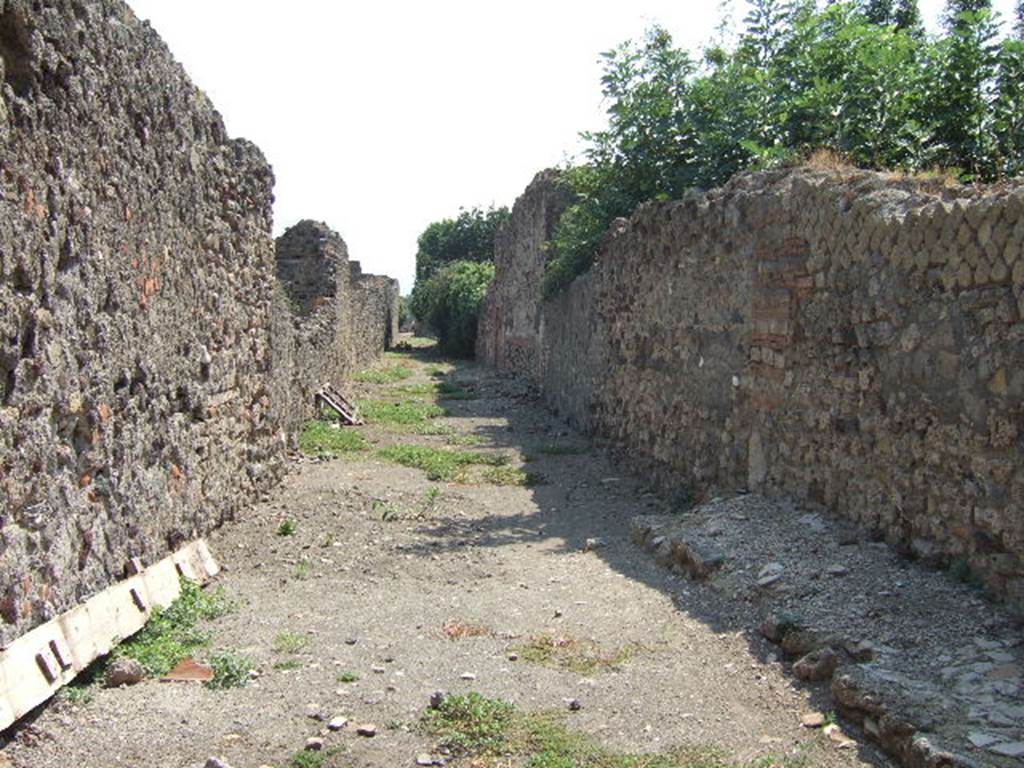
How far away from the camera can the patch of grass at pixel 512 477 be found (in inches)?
395

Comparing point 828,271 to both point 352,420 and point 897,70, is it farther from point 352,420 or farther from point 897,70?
point 352,420

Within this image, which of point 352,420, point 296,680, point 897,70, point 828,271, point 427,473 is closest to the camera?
point 296,680

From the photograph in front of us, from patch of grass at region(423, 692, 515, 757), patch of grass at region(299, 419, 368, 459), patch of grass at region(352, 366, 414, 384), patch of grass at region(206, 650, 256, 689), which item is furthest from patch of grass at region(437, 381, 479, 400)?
patch of grass at region(423, 692, 515, 757)

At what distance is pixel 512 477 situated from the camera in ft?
33.7

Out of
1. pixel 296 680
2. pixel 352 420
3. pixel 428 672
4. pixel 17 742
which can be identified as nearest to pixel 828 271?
pixel 428 672

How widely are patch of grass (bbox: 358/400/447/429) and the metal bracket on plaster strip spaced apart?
8941mm

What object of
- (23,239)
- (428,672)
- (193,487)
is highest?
(23,239)

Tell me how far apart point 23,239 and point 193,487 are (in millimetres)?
2834

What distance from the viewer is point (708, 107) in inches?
431

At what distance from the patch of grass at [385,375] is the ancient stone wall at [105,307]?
1430 cm

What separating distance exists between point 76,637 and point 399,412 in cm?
1167

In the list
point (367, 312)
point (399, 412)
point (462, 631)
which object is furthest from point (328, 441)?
point (367, 312)

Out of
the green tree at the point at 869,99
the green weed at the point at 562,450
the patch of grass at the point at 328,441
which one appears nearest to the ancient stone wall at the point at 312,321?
the patch of grass at the point at 328,441

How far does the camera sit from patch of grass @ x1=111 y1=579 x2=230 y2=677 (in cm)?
460
